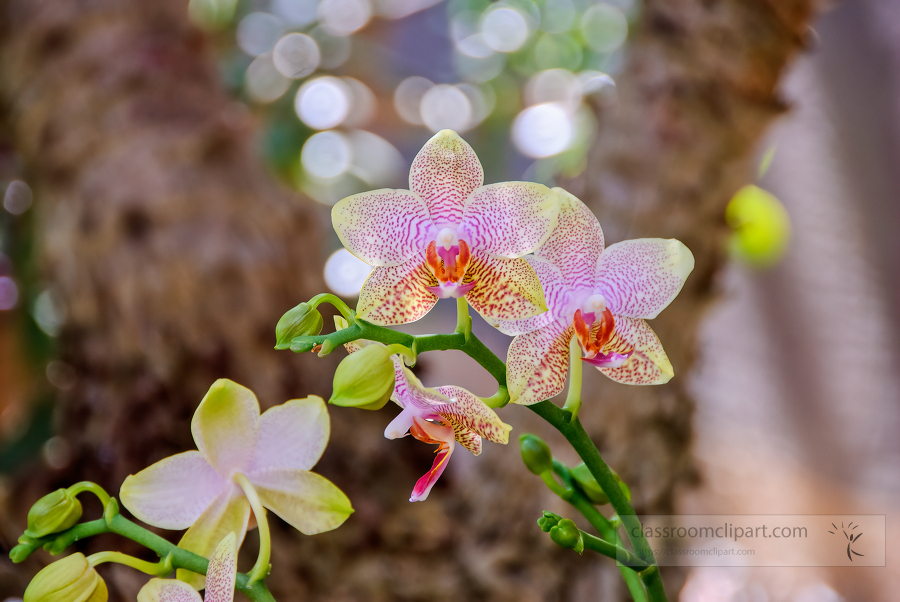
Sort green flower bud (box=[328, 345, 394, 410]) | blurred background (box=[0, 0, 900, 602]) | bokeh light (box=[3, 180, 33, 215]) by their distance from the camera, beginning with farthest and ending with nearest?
1. bokeh light (box=[3, 180, 33, 215])
2. blurred background (box=[0, 0, 900, 602])
3. green flower bud (box=[328, 345, 394, 410])

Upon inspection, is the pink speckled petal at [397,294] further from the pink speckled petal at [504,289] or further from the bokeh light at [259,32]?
the bokeh light at [259,32]

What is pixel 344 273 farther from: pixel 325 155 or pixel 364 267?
pixel 325 155

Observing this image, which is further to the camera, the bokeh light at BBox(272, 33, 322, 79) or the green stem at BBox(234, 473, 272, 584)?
the bokeh light at BBox(272, 33, 322, 79)

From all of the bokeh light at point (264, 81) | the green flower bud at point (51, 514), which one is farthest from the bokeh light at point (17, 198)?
the green flower bud at point (51, 514)

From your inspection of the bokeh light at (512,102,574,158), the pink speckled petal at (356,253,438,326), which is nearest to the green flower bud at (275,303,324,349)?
the pink speckled petal at (356,253,438,326)

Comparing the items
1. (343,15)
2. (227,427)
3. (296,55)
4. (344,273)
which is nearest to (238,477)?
(227,427)

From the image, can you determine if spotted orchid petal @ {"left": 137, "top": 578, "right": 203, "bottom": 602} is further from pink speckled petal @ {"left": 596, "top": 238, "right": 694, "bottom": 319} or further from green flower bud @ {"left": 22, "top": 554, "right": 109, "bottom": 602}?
pink speckled petal @ {"left": 596, "top": 238, "right": 694, "bottom": 319}
